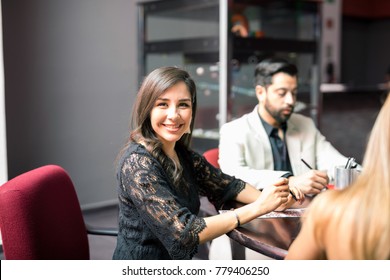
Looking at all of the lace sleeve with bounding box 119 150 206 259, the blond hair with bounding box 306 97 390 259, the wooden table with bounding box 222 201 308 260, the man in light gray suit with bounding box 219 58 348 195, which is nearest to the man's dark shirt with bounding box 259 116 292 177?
the man in light gray suit with bounding box 219 58 348 195

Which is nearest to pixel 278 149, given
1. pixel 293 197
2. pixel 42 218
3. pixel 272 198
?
pixel 293 197

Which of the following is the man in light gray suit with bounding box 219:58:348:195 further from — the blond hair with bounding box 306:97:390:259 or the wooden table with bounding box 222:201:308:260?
the blond hair with bounding box 306:97:390:259

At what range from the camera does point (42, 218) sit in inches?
54.4

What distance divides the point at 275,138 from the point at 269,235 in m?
0.80

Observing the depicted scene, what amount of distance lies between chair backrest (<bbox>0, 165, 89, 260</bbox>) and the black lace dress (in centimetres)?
21

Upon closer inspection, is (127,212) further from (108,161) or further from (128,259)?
(108,161)

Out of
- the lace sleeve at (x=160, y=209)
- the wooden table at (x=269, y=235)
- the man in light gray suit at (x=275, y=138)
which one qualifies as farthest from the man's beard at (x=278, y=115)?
the lace sleeve at (x=160, y=209)

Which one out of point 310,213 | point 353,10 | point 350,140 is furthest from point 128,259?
point 353,10

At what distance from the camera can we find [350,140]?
6090mm

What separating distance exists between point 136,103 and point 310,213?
672mm

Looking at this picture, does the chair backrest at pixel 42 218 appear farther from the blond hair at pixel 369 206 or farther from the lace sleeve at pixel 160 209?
the blond hair at pixel 369 206

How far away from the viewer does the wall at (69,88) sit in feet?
6.05

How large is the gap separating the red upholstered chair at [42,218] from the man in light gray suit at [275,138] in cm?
64

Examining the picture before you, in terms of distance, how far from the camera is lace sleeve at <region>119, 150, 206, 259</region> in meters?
1.22
